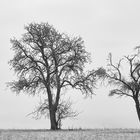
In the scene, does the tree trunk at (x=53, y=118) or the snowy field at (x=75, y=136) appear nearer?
the snowy field at (x=75, y=136)

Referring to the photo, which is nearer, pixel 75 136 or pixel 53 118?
pixel 75 136

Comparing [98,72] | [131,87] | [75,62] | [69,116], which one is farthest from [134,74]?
[69,116]

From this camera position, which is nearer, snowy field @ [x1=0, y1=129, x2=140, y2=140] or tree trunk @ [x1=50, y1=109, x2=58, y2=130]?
snowy field @ [x1=0, y1=129, x2=140, y2=140]

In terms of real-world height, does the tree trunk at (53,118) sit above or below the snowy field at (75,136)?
above

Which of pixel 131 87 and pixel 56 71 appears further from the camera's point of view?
pixel 131 87

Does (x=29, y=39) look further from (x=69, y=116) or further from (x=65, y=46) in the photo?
(x=69, y=116)

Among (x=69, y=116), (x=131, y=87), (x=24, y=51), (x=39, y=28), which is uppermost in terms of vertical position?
(x=39, y=28)

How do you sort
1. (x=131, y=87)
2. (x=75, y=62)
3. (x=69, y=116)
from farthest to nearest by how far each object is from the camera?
(x=131, y=87)
(x=75, y=62)
(x=69, y=116)

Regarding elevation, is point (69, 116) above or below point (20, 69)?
below

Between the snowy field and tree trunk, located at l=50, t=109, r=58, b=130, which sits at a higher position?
tree trunk, located at l=50, t=109, r=58, b=130

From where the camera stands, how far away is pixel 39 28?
38.9 m

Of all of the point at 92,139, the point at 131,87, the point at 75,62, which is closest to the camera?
the point at 92,139

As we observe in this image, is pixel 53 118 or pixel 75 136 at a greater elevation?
pixel 53 118

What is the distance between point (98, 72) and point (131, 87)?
4.92 m
